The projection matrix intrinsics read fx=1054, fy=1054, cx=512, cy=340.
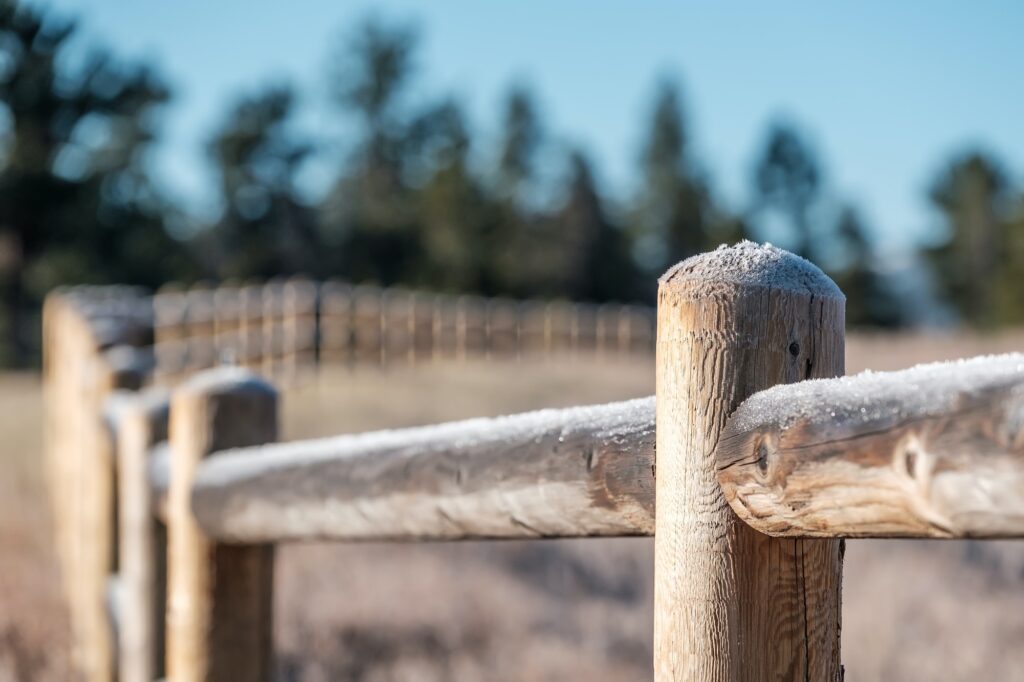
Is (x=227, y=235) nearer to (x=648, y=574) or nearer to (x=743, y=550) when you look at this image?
(x=648, y=574)

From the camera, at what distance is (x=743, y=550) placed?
1111 millimetres

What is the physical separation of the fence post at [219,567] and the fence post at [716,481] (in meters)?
1.24

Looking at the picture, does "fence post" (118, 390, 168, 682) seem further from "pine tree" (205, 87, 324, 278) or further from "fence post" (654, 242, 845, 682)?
"pine tree" (205, 87, 324, 278)

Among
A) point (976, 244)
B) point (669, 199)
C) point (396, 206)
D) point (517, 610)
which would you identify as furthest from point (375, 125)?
point (517, 610)

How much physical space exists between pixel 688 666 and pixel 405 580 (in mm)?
3753

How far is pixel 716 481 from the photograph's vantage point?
1102 mm

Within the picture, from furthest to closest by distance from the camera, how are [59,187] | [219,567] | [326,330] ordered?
[59,187] < [326,330] < [219,567]

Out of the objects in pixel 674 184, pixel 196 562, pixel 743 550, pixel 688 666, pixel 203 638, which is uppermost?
pixel 674 184

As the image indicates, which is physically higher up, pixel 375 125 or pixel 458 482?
pixel 375 125

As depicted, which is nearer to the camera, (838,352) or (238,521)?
(838,352)

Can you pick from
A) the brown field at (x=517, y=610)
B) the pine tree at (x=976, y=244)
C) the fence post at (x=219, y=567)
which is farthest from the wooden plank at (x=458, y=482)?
the pine tree at (x=976, y=244)

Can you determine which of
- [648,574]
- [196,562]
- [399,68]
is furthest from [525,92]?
[196,562]

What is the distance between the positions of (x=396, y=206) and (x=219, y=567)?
105 feet

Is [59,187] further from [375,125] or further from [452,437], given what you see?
[452,437]
